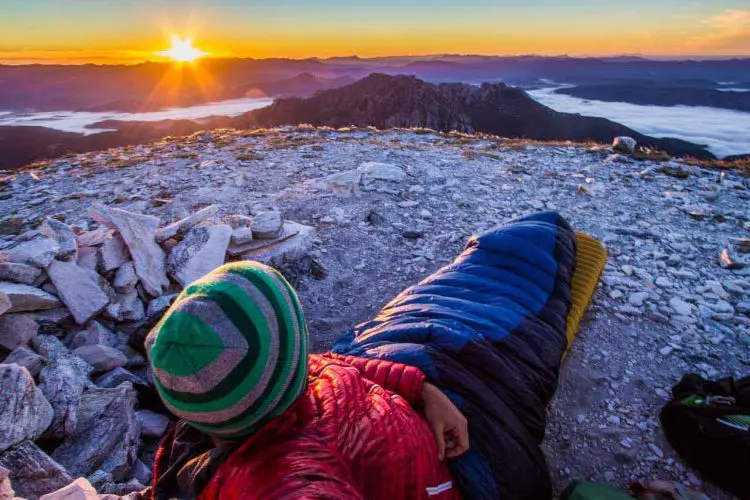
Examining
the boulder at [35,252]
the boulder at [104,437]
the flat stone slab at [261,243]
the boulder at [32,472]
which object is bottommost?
the boulder at [104,437]

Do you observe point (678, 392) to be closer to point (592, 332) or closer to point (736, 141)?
point (592, 332)

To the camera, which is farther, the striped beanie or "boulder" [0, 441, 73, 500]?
"boulder" [0, 441, 73, 500]

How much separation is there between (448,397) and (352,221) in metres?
3.66

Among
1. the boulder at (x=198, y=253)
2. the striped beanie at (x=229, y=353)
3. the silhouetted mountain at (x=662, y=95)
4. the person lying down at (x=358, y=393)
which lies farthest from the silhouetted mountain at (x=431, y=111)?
the striped beanie at (x=229, y=353)

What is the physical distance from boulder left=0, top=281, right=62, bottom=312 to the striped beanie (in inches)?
104

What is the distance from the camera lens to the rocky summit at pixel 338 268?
2.51 meters

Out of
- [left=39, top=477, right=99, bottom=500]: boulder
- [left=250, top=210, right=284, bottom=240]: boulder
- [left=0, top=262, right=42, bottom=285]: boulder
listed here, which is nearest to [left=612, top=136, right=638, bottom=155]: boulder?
[left=250, top=210, right=284, bottom=240]: boulder

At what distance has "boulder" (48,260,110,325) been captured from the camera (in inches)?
128

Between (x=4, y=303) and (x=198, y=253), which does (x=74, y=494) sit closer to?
(x=4, y=303)

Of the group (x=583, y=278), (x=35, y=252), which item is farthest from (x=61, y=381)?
(x=583, y=278)

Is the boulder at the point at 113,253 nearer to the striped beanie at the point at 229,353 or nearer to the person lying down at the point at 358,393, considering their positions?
the person lying down at the point at 358,393

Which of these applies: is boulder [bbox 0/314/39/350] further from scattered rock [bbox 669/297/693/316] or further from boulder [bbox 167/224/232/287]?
scattered rock [bbox 669/297/693/316]

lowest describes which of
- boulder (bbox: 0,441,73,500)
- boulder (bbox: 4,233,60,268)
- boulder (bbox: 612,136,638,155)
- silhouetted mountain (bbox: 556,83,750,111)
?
boulder (bbox: 0,441,73,500)

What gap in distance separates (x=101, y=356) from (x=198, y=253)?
4.07 feet
